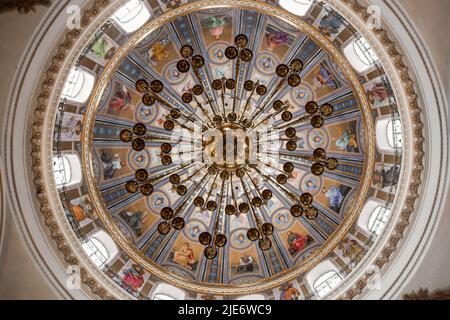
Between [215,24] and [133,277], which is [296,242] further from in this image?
[215,24]

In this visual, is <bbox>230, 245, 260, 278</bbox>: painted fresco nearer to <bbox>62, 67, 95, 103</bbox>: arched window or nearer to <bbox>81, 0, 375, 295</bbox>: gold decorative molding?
<bbox>81, 0, 375, 295</bbox>: gold decorative molding

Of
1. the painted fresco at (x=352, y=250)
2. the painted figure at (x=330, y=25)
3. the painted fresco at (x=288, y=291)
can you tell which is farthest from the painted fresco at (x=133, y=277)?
the painted figure at (x=330, y=25)

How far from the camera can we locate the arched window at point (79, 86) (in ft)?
44.2

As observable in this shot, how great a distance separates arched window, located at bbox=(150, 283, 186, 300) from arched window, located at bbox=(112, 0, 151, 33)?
7959mm

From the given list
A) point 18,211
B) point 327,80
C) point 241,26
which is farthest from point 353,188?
point 18,211

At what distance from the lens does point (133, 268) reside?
1555cm

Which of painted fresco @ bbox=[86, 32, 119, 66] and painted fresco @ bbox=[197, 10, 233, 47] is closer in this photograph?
painted fresco @ bbox=[86, 32, 119, 66]

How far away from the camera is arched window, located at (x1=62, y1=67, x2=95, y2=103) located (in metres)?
13.5

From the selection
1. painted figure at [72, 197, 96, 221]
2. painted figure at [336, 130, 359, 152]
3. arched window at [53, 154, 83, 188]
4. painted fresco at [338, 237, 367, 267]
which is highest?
painted figure at [336, 130, 359, 152]

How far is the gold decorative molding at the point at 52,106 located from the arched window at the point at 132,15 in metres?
1.55

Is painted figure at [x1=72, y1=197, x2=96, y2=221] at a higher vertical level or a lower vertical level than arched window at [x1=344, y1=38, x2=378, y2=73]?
lower

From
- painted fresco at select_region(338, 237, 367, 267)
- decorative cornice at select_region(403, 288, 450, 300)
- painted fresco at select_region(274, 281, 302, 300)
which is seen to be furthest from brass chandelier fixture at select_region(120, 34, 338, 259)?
decorative cornice at select_region(403, 288, 450, 300)
